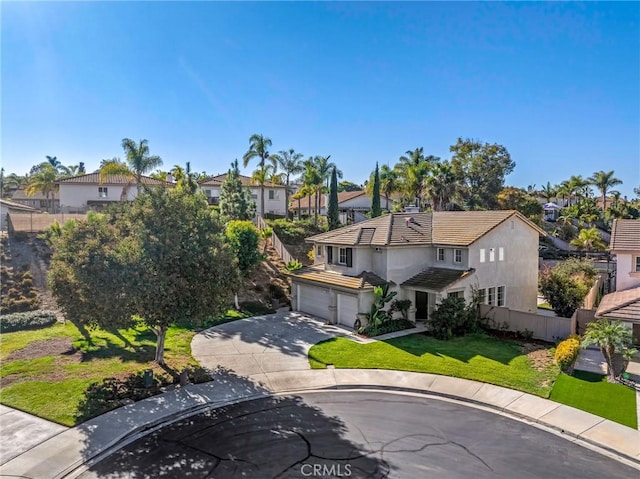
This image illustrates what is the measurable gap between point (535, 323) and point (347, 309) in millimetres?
10139

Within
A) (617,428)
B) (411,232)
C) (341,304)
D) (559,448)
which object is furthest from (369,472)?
(411,232)

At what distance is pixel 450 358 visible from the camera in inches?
745

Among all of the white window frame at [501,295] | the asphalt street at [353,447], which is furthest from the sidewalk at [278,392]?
the white window frame at [501,295]

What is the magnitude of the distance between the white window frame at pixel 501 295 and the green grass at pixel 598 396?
9.76m

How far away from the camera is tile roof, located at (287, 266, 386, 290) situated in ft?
78.6

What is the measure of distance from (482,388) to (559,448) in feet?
13.3

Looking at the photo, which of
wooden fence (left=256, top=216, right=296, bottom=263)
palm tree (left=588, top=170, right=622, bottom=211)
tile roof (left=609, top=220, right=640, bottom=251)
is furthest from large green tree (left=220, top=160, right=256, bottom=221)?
palm tree (left=588, top=170, right=622, bottom=211)

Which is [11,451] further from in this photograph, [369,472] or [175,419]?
[369,472]

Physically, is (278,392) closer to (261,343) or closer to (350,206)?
(261,343)

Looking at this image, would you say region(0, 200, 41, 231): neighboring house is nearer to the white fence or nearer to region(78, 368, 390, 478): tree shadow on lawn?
region(78, 368, 390, 478): tree shadow on lawn

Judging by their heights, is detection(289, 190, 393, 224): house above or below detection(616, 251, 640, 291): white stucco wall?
above

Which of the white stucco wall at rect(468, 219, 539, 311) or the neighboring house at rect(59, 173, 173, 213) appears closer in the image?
the white stucco wall at rect(468, 219, 539, 311)

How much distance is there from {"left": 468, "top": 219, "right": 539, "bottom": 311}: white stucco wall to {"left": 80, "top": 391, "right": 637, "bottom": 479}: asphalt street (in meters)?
12.8

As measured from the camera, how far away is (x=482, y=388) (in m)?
15.6
